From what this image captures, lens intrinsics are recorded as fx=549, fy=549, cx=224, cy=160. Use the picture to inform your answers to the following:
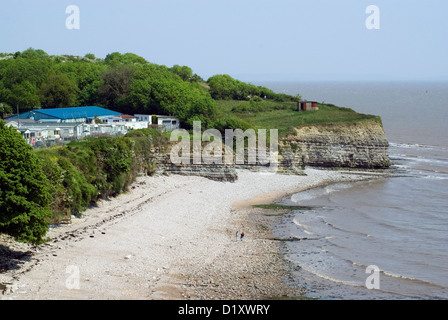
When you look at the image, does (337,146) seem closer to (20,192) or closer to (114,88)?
(114,88)

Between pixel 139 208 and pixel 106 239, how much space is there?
881 cm

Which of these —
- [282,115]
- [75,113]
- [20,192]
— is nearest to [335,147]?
[282,115]

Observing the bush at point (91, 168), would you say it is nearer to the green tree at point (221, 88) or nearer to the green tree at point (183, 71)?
the green tree at point (221, 88)

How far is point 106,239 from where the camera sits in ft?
108

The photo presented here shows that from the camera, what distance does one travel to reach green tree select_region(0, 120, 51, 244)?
25.7m

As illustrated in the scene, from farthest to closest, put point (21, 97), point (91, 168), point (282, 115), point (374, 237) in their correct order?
point (282, 115) → point (21, 97) → point (91, 168) → point (374, 237)

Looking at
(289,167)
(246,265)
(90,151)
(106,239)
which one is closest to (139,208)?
(90,151)

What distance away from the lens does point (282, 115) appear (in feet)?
275

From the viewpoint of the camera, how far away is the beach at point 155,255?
25781mm
